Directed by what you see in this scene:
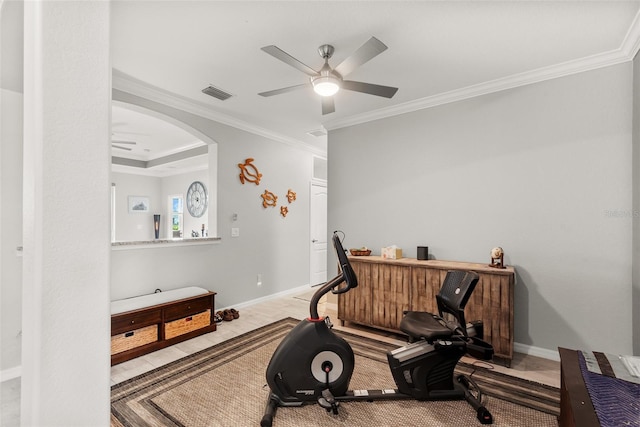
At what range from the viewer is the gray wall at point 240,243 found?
3426 millimetres

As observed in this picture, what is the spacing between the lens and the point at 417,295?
3201 mm

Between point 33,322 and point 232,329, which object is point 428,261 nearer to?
point 232,329

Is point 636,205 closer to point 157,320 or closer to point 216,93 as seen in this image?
point 216,93

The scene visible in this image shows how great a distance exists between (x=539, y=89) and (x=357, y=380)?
126 inches

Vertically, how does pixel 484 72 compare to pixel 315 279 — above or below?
above

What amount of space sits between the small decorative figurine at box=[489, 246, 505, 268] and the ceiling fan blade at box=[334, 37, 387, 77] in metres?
2.15

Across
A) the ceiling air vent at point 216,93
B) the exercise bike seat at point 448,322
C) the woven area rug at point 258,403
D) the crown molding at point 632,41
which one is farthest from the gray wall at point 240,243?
the crown molding at point 632,41

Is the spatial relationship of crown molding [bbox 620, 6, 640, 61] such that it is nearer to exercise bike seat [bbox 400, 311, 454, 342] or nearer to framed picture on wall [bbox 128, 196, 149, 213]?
exercise bike seat [bbox 400, 311, 454, 342]

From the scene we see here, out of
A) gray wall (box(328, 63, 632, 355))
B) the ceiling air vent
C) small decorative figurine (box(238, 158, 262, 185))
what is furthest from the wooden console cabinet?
the ceiling air vent

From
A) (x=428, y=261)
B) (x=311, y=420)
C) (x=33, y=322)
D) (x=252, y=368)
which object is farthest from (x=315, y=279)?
(x=33, y=322)

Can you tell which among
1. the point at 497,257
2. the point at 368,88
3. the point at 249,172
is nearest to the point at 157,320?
the point at 249,172

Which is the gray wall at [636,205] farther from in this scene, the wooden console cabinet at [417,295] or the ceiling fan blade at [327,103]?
the ceiling fan blade at [327,103]

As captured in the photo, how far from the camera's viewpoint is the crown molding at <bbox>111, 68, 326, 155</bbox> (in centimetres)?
307

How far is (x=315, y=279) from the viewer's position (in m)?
5.86
